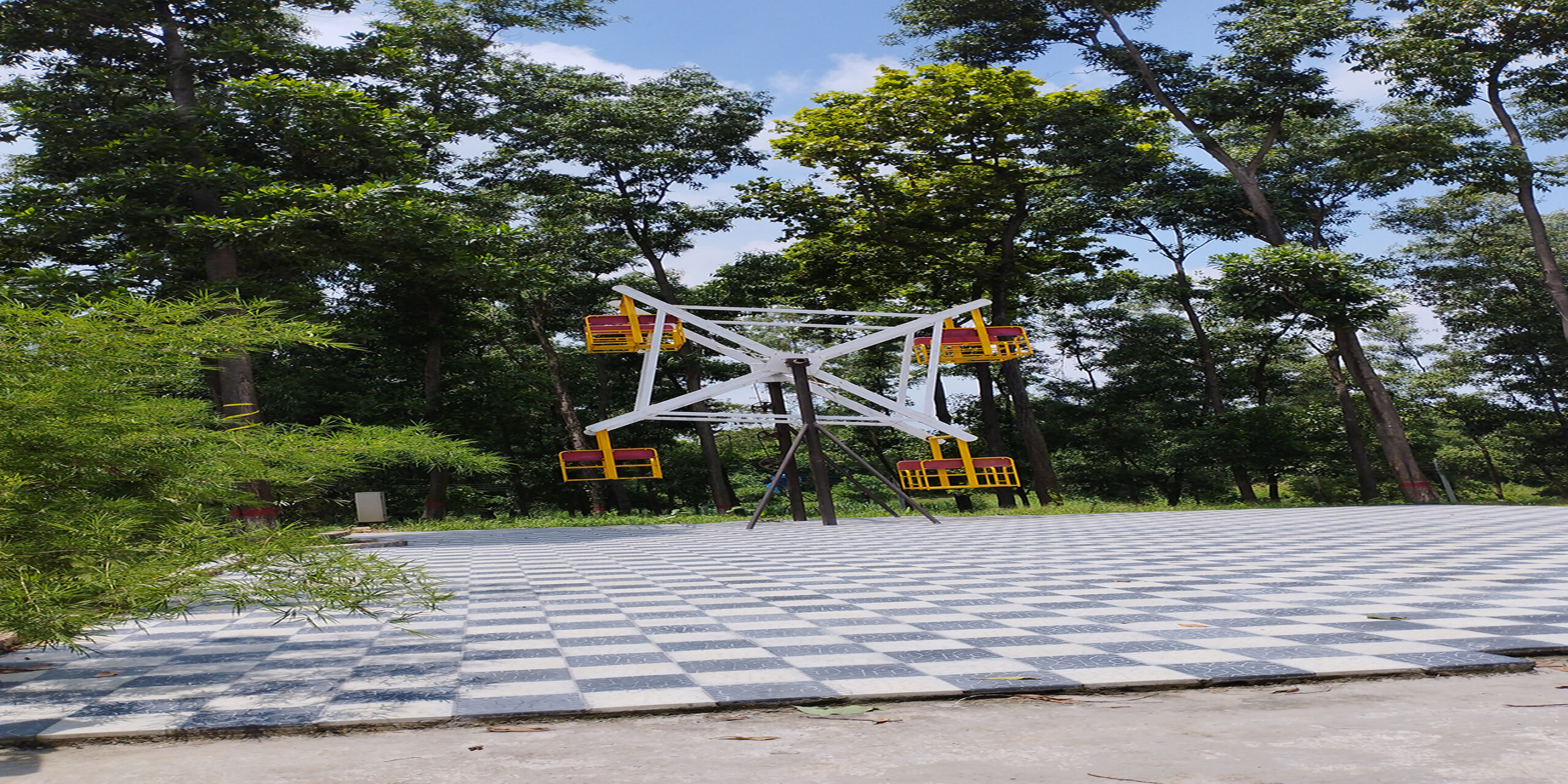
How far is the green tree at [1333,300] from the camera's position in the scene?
59.4 ft

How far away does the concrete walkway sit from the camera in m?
2.12

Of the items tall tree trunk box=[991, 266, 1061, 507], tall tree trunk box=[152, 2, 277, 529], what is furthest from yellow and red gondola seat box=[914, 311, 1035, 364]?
tall tree trunk box=[152, 2, 277, 529]

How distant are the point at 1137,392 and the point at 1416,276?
8011 mm

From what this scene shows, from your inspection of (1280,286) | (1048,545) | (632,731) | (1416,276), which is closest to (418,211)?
(1048,545)

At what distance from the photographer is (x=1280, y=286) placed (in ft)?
60.7

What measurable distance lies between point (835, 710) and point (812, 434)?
10.1m

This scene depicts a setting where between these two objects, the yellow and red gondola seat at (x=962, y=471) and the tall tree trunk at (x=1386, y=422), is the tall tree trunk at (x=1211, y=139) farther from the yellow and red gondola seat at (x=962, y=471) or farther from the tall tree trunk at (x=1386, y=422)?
the yellow and red gondola seat at (x=962, y=471)

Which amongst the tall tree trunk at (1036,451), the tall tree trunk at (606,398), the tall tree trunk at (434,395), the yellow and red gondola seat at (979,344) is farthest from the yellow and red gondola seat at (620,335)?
the tall tree trunk at (606,398)

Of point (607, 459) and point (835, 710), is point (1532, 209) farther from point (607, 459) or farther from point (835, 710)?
point (835, 710)

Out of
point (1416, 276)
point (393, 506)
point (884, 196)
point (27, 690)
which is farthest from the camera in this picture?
point (1416, 276)

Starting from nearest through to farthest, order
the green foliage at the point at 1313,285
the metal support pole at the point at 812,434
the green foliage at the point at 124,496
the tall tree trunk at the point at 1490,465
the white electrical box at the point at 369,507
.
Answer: the green foliage at the point at 124,496 → the metal support pole at the point at 812,434 → the white electrical box at the point at 369,507 → the green foliage at the point at 1313,285 → the tall tree trunk at the point at 1490,465

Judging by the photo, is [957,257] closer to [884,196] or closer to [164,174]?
[884,196]

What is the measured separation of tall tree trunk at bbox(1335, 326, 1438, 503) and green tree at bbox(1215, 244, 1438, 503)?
1 cm

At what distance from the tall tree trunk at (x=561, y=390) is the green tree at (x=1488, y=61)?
17.7 meters
